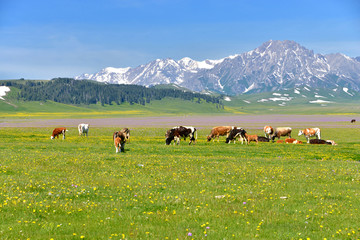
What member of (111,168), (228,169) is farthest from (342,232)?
(111,168)

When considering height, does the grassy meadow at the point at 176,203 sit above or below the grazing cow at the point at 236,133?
below

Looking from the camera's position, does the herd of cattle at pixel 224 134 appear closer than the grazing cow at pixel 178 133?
Yes

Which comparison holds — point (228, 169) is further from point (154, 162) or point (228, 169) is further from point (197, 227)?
point (197, 227)

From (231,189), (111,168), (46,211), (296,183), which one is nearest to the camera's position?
(46,211)

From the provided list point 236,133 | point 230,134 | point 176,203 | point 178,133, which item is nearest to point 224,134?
point 230,134

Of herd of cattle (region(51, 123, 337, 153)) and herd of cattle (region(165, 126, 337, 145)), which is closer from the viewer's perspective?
herd of cattle (region(51, 123, 337, 153))

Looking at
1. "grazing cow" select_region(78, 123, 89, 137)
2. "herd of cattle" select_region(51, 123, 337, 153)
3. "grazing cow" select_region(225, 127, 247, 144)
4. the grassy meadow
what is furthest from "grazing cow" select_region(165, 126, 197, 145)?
"grazing cow" select_region(78, 123, 89, 137)

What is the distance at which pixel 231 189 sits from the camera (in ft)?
51.1

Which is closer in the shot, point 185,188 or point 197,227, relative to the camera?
point 197,227

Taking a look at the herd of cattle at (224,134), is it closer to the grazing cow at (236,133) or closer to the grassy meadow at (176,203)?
the grazing cow at (236,133)

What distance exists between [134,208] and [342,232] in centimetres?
730

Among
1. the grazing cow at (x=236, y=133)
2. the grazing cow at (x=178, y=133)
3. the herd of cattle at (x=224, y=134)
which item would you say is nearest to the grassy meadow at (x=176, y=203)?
the herd of cattle at (x=224, y=134)

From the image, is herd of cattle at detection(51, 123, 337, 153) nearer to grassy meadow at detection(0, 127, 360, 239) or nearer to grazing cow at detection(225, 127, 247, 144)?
grazing cow at detection(225, 127, 247, 144)

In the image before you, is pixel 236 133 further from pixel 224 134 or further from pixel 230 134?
pixel 224 134
